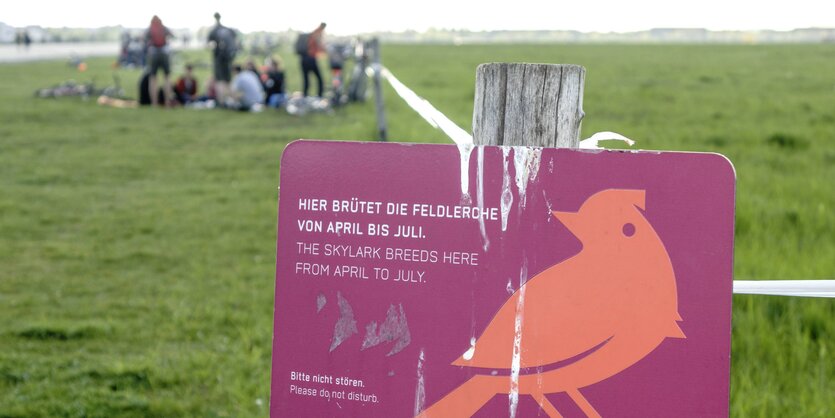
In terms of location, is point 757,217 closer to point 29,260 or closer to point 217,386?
point 217,386

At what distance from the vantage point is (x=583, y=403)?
5.77 ft

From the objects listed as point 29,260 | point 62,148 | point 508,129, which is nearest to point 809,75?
point 62,148

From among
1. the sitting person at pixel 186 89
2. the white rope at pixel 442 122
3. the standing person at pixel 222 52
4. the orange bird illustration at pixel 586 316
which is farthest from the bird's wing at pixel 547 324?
the sitting person at pixel 186 89

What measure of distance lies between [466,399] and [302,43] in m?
15.0

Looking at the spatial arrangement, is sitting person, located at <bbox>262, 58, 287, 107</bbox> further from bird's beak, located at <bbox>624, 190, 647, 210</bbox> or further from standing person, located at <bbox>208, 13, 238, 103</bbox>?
bird's beak, located at <bbox>624, 190, 647, 210</bbox>

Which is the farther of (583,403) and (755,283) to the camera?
(755,283)

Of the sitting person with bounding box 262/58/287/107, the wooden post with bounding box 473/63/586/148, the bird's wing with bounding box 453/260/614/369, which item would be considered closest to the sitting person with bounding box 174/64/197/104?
the sitting person with bounding box 262/58/287/107

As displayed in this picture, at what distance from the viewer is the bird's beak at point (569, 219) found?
176 centimetres

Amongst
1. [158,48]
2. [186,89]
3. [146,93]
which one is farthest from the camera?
[186,89]

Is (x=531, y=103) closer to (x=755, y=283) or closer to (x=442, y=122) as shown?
(x=442, y=122)

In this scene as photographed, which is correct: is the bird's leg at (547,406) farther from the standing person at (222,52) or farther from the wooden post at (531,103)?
the standing person at (222,52)

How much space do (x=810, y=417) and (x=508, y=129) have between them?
1.76 meters

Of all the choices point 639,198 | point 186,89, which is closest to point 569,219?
point 639,198

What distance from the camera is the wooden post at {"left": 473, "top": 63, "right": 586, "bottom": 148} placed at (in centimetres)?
197
